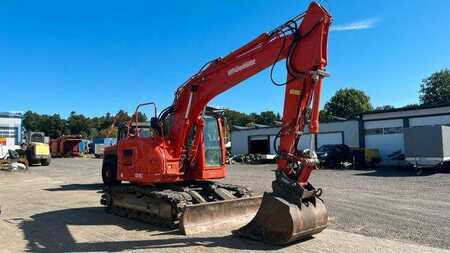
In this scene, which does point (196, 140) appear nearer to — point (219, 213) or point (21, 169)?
point (219, 213)

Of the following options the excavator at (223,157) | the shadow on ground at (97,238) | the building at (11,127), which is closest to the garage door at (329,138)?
the excavator at (223,157)

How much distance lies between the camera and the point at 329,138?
4212 cm

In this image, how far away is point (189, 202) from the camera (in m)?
10.7

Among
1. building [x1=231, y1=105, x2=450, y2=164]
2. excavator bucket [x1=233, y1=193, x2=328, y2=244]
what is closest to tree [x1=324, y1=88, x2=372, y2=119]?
building [x1=231, y1=105, x2=450, y2=164]

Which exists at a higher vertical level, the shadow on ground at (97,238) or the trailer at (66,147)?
the trailer at (66,147)

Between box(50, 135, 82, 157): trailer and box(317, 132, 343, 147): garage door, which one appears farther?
box(50, 135, 82, 157): trailer

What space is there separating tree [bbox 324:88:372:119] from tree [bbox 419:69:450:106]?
988 cm

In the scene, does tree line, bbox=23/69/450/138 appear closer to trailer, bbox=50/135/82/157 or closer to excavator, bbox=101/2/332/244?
trailer, bbox=50/135/82/157

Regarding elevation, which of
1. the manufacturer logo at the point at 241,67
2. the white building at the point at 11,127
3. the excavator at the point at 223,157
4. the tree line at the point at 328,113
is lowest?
the excavator at the point at 223,157

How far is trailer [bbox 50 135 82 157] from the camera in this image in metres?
61.1

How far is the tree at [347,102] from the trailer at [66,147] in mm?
47881

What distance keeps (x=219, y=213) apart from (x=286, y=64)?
143 inches

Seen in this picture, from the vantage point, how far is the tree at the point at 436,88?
83.4 metres

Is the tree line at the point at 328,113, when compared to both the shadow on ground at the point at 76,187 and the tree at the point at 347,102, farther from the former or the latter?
the shadow on ground at the point at 76,187
